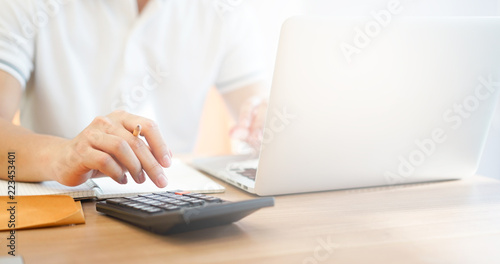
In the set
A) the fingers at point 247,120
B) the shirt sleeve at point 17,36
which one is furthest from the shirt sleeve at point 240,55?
the shirt sleeve at point 17,36

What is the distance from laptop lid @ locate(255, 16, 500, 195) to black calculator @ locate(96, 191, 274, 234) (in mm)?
160

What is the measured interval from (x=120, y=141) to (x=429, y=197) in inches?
18.4

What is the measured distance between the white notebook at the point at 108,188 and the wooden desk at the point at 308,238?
3 centimetres

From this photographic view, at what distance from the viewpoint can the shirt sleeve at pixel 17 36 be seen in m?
1.17

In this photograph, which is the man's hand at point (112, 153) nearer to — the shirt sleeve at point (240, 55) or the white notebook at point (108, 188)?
the white notebook at point (108, 188)

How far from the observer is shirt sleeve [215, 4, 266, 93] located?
161 cm

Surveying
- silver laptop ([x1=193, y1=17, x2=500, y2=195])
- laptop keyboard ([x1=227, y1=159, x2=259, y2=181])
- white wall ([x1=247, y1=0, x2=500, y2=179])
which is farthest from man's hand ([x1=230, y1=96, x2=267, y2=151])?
white wall ([x1=247, y1=0, x2=500, y2=179])

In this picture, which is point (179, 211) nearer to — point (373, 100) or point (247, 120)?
point (373, 100)

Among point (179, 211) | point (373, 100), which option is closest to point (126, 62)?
point (373, 100)

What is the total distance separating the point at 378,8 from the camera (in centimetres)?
208

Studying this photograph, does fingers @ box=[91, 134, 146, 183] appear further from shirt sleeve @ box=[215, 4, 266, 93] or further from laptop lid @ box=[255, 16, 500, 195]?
shirt sleeve @ box=[215, 4, 266, 93]

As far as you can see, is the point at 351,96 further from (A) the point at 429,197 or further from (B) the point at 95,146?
(B) the point at 95,146

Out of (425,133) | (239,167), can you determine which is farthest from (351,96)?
(239,167)

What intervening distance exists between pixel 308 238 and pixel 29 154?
0.47 meters
